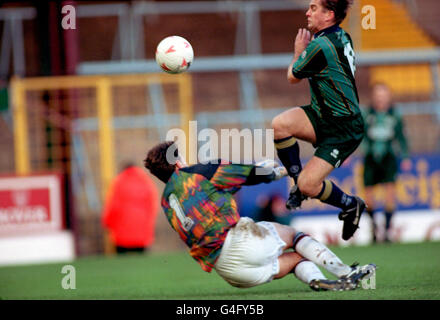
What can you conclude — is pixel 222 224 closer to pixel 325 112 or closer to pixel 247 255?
pixel 247 255

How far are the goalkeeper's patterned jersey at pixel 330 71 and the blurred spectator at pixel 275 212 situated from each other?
6.51 m

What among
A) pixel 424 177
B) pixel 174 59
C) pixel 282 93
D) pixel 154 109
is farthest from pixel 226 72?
pixel 174 59

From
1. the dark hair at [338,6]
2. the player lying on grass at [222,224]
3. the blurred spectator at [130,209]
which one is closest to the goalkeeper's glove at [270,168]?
the player lying on grass at [222,224]

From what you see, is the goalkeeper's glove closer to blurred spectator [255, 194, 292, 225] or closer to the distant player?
the distant player

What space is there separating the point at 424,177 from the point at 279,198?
2498 millimetres

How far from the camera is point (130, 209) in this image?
1421 centimetres

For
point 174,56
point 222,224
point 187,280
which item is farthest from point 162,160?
point 187,280

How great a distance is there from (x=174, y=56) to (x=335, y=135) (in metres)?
1.53

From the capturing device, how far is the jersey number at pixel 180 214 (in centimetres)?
683

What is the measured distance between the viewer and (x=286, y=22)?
20.8 metres

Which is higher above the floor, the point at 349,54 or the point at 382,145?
the point at 349,54

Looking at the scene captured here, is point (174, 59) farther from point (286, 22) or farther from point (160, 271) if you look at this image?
point (286, 22)

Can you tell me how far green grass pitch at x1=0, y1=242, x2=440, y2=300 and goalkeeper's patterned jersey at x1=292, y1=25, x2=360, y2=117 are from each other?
5.11 feet

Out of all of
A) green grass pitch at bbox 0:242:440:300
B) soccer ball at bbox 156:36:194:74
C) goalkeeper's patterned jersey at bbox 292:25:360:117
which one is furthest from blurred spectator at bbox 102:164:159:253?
goalkeeper's patterned jersey at bbox 292:25:360:117
